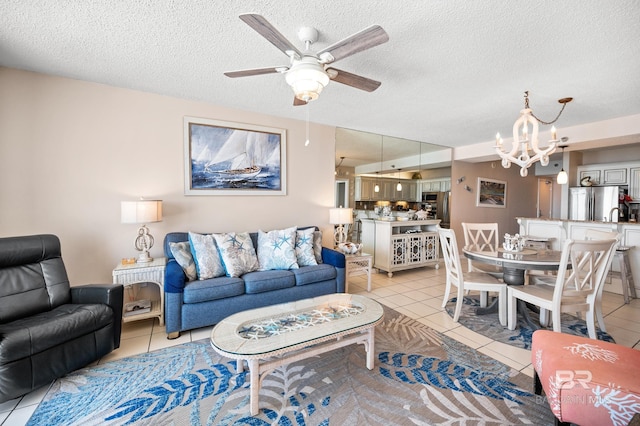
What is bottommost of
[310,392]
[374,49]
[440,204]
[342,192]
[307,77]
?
[310,392]

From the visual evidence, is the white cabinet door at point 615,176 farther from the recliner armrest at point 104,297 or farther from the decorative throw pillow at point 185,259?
the recliner armrest at point 104,297

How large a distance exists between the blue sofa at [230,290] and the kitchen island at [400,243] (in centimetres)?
156

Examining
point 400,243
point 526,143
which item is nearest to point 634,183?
point 526,143

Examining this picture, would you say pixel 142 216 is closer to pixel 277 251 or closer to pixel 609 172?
pixel 277 251

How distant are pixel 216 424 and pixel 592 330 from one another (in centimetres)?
302

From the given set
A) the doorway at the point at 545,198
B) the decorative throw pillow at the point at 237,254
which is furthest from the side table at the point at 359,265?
the doorway at the point at 545,198

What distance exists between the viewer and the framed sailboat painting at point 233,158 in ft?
11.1

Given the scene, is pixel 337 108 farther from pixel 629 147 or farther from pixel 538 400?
pixel 629 147

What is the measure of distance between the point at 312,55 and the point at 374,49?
2.28ft

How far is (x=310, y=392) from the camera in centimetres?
185

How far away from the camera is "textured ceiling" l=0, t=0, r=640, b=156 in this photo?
68.9 inches

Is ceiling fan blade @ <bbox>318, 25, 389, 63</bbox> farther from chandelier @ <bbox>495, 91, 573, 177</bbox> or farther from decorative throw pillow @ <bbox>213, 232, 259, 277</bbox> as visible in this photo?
decorative throw pillow @ <bbox>213, 232, 259, 277</bbox>

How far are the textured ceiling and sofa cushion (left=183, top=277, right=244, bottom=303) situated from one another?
6.70ft

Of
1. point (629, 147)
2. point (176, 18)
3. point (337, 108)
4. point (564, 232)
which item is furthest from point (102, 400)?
point (629, 147)
